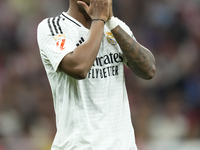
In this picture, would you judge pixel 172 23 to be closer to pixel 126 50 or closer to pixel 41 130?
pixel 41 130

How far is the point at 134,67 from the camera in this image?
98.0 inches

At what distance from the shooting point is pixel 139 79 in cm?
609

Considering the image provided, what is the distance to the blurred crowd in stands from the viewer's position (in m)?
5.62

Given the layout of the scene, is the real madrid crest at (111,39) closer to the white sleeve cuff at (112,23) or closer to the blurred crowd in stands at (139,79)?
the white sleeve cuff at (112,23)

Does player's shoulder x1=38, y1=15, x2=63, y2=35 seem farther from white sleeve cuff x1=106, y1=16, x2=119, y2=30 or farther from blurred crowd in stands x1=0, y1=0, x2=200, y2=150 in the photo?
blurred crowd in stands x1=0, y1=0, x2=200, y2=150

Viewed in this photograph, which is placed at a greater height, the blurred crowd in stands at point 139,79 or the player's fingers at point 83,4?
the player's fingers at point 83,4

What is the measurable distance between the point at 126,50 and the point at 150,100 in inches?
144

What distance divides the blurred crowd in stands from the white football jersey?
304 cm

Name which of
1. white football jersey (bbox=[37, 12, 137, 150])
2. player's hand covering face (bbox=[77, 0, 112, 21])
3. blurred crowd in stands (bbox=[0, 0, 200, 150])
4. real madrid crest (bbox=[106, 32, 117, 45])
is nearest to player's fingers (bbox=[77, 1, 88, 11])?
player's hand covering face (bbox=[77, 0, 112, 21])

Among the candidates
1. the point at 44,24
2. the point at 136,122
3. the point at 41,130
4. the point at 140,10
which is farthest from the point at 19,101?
the point at 44,24

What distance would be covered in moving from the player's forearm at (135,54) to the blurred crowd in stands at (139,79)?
2.95 metres

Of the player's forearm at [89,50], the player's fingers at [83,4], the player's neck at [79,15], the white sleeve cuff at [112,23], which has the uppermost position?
the player's fingers at [83,4]

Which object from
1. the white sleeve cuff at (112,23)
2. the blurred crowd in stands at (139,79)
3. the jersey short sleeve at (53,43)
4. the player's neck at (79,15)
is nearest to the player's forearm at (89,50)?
the jersey short sleeve at (53,43)

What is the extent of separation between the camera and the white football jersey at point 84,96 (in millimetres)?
2246
